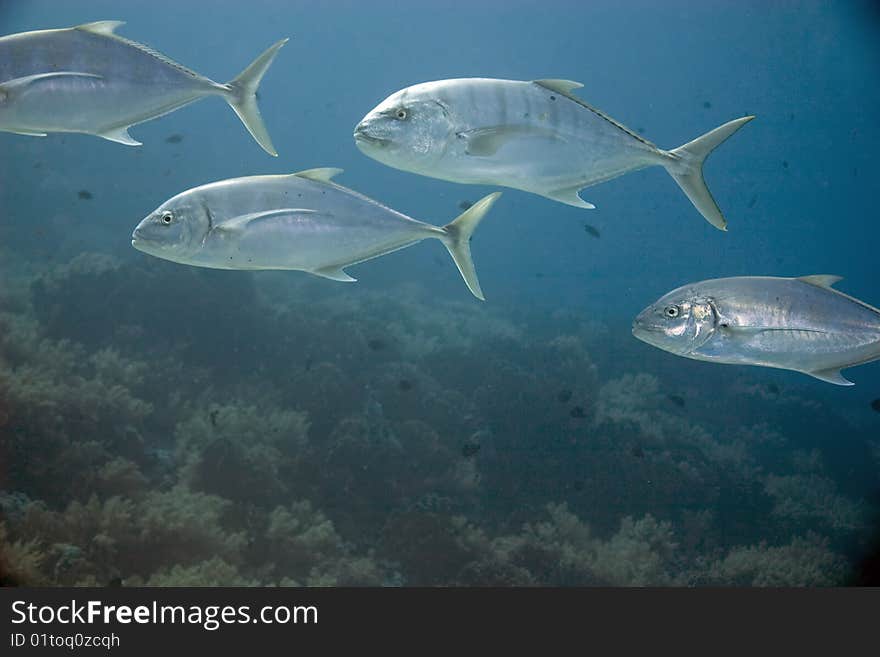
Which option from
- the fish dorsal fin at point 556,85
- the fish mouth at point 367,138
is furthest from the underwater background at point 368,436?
the fish dorsal fin at point 556,85

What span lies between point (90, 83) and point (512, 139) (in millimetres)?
2309

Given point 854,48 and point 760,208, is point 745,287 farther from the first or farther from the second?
point 760,208

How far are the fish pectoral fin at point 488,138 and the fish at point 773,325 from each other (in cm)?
130

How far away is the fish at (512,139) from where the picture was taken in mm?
2670

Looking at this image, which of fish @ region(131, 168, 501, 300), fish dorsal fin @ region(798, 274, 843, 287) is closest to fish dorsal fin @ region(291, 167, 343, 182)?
fish @ region(131, 168, 501, 300)

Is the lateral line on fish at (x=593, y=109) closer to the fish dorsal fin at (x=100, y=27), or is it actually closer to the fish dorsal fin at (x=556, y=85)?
the fish dorsal fin at (x=556, y=85)

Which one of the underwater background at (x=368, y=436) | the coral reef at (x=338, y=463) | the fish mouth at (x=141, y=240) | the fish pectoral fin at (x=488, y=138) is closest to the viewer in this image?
the fish pectoral fin at (x=488, y=138)

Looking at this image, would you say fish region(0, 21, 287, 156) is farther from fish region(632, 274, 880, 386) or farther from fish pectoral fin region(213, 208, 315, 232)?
fish region(632, 274, 880, 386)

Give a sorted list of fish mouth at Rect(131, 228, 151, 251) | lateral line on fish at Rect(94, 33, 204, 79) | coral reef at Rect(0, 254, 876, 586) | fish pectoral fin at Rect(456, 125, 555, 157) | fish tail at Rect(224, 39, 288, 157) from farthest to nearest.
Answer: coral reef at Rect(0, 254, 876, 586) < fish tail at Rect(224, 39, 288, 157) < lateral line on fish at Rect(94, 33, 204, 79) < fish mouth at Rect(131, 228, 151, 251) < fish pectoral fin at Rect(456, 125, 555, 157)

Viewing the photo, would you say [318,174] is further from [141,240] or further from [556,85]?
[556,85]

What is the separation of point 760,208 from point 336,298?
12052 cm

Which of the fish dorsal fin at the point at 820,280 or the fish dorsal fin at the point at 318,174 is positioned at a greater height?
the fish dorsal fin at the point at 318,174

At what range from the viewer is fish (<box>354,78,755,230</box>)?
267 cm

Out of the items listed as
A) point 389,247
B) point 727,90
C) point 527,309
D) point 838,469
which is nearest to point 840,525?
point 838,469
